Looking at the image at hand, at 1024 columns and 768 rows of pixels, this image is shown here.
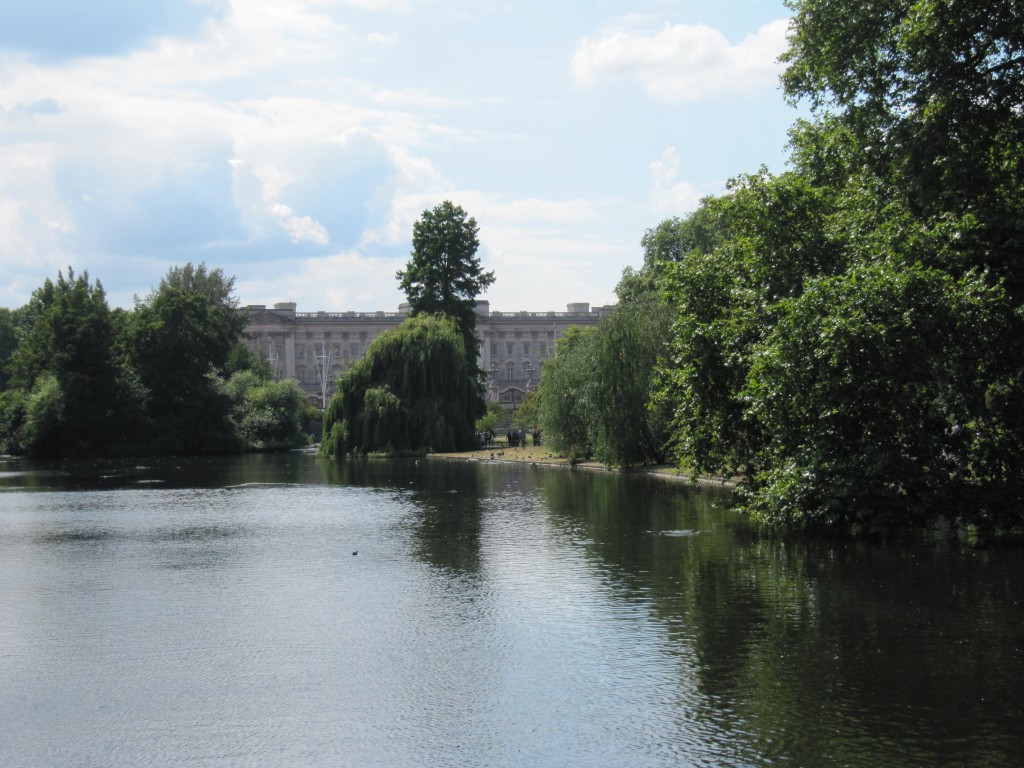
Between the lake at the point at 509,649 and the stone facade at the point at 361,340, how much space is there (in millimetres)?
117476

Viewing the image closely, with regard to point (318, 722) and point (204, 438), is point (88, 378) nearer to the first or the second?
point (204, 438)

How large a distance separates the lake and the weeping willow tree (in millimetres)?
33861

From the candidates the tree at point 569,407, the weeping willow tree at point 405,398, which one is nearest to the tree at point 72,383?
the weeping willow tree at point 405,398

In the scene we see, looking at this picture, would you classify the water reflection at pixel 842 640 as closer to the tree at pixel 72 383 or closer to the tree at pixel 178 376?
the tree at pixel 72 383

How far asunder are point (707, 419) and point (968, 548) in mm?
6564

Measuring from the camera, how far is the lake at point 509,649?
9250 mm

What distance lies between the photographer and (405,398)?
5988cm

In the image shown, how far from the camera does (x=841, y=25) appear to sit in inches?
773

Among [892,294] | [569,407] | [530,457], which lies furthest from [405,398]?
[892,294]

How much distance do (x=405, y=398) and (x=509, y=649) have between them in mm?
47649

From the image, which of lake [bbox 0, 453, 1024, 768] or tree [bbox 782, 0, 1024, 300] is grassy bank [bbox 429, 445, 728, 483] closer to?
lake [bbox 0, 453, 1024, 768]

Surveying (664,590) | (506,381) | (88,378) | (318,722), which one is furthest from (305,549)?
(506,381)

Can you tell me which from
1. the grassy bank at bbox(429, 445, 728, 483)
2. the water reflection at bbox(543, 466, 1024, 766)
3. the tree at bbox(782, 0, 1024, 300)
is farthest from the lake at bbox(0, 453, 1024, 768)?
the grassy bank at bbox(429, 445, 728, 483)

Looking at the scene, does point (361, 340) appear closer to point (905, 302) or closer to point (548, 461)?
point (548, 461)
